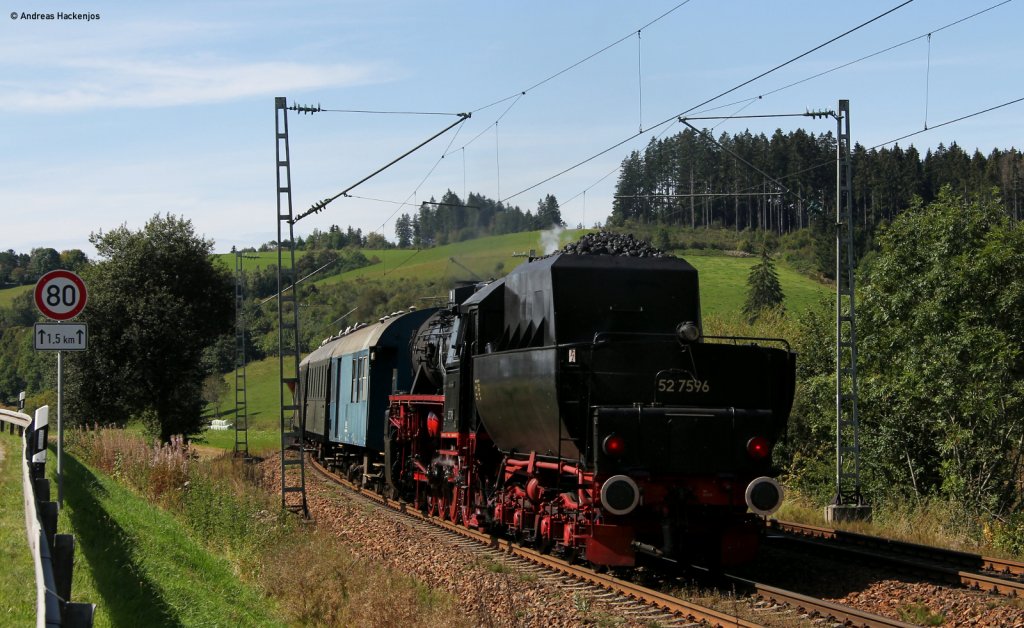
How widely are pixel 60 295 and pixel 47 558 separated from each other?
26.6 ft

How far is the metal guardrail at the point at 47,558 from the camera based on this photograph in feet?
16.4

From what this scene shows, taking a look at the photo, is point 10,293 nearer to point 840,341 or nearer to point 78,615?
point 840,341

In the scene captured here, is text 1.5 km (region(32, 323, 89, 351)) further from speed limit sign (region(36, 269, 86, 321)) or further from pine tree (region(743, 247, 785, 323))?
pine tree (region(743, 247, 785, 323))

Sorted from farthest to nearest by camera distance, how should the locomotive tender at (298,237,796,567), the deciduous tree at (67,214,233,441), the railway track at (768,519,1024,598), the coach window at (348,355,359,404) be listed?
the deciduous tree at (67,214,233,441), the coach window at (348,355,359,404), the locomotive tender at (298,237,796,567), the railway track at (768,519,1024,598)

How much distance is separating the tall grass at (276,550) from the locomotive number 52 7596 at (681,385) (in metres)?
2.99

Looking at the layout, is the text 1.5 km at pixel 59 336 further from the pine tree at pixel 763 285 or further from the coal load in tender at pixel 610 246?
the pine tree at pixel 763 285

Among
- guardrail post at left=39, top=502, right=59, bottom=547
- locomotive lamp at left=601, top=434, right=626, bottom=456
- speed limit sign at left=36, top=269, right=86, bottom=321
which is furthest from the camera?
speed limit sign at left=36, top=269, right=86, bottom=321

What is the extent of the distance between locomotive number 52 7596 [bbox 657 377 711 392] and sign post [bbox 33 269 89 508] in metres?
7.97

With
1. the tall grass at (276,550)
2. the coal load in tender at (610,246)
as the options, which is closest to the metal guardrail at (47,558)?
the tall grass at (276,550)

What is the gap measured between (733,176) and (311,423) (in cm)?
5529

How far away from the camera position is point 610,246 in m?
12.0

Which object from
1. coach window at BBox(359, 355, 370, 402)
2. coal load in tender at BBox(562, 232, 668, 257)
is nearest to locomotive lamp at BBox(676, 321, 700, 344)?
coal load in tender at BBox(562, 232, 668, 257)

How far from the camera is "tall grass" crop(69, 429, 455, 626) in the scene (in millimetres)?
9289

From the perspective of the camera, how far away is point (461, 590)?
10.1 metres
